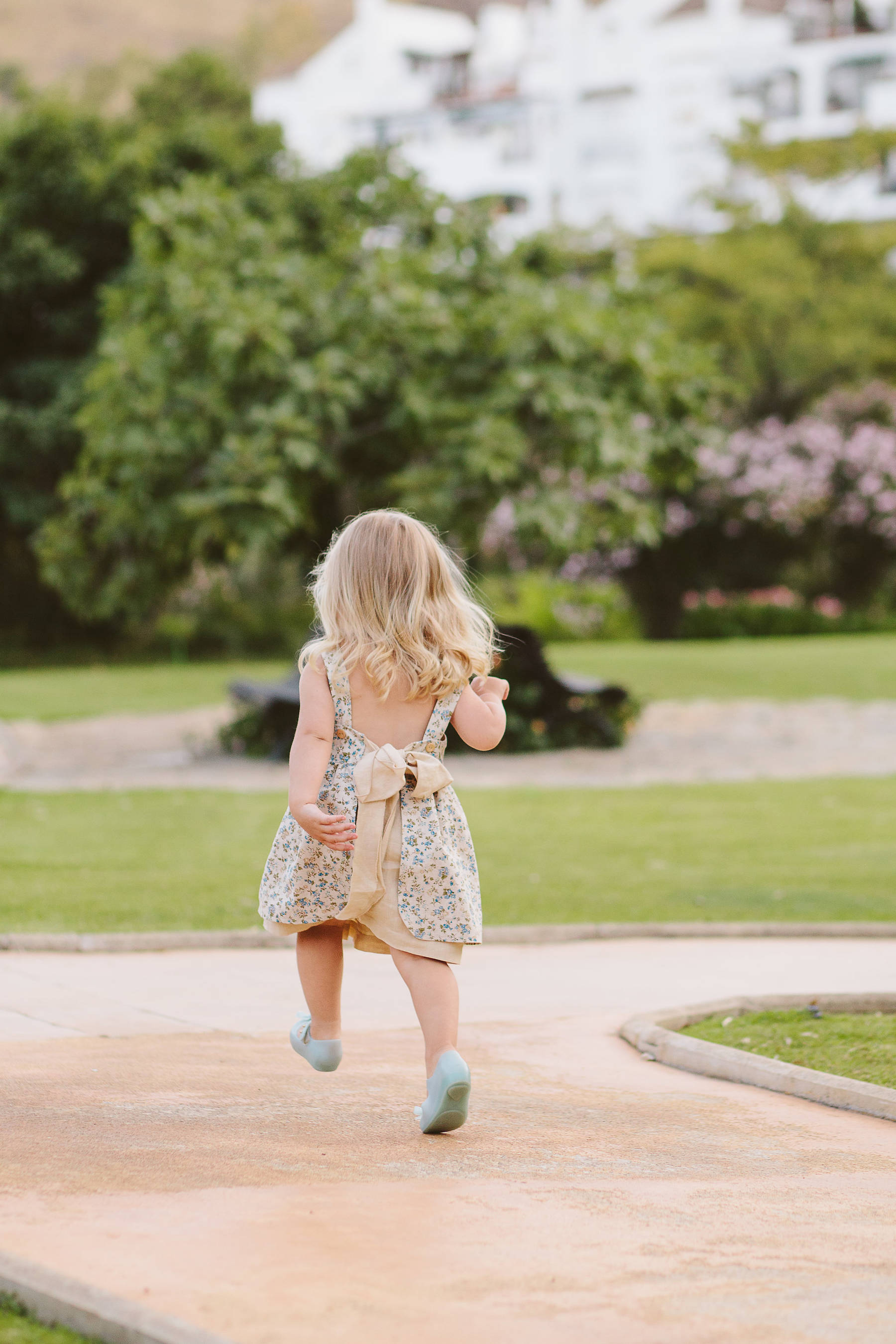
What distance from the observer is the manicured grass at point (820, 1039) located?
5270 millimetres

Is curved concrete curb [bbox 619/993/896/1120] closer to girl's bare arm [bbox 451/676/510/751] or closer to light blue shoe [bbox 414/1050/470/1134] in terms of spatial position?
light blue shoe [bbox 414/1050/470/1134]

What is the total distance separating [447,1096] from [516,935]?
3.25 meters

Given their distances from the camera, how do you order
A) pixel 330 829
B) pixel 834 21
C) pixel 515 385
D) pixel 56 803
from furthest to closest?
1. pixel 834 21
2. pixel 515 385
3. pixel 56 803
4. pixel 330 829

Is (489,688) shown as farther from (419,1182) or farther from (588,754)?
(588,754)

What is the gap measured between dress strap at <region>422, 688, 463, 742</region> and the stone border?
8.38ft

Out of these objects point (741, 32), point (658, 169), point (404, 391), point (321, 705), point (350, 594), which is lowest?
point (321, 705)

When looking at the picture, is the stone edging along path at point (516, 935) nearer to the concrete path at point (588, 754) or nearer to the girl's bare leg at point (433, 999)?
the girl's bare leg at point (433, 999)

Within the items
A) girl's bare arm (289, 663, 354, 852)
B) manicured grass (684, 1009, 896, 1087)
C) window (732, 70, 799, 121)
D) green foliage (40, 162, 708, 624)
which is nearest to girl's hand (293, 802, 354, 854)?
girl's bare arm (289, 663, 354, 852)

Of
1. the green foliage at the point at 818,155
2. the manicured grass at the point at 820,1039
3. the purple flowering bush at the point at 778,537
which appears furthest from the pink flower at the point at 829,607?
the manicured grass at the point at 820,1039

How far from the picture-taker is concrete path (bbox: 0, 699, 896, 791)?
49.3 feet

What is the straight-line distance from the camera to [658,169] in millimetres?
84375

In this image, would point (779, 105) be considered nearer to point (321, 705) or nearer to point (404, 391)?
point (404, 391)

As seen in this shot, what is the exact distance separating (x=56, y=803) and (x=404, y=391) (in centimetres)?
493

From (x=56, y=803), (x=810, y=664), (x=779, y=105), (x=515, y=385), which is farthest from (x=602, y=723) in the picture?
(x=779, y=105)
